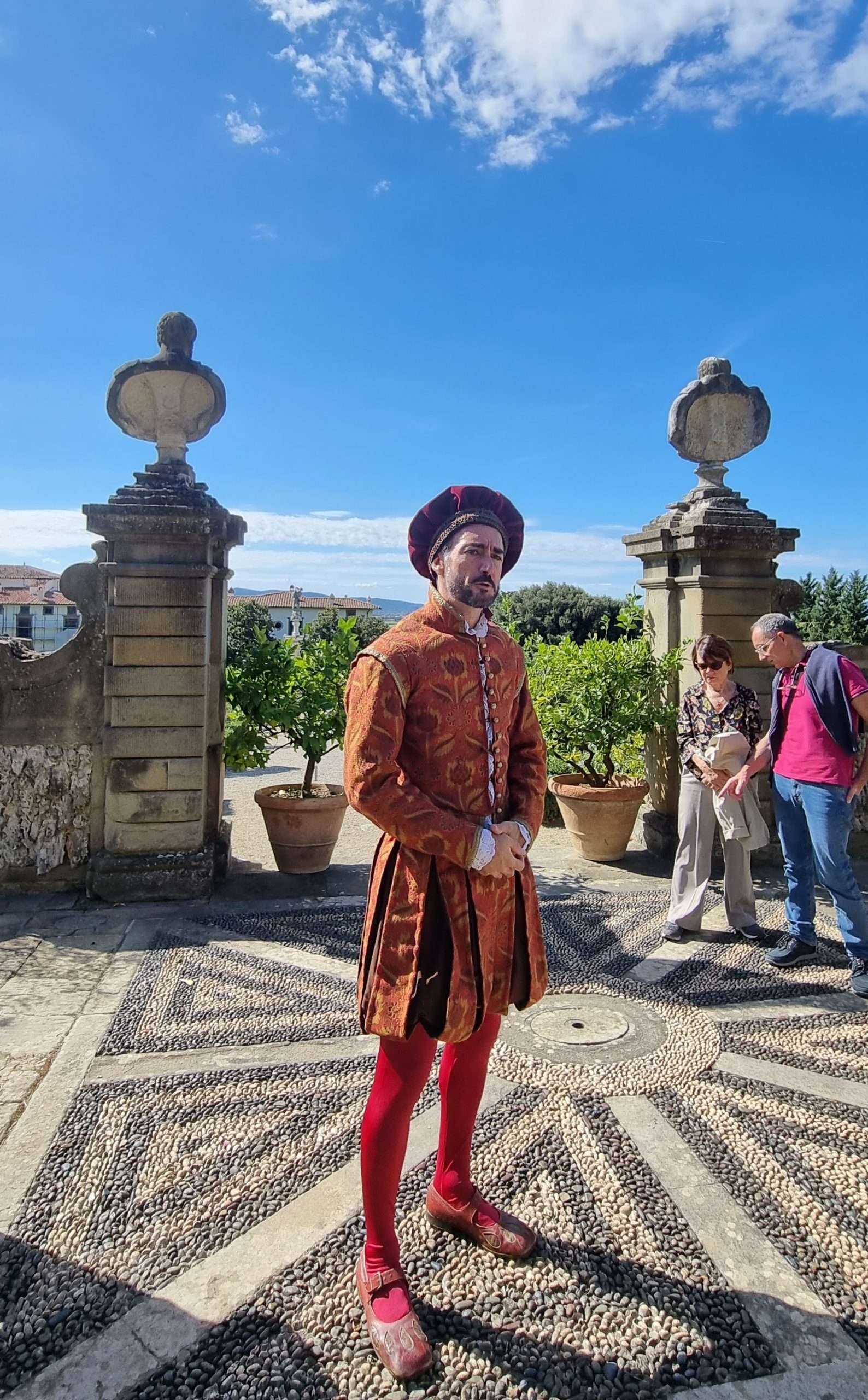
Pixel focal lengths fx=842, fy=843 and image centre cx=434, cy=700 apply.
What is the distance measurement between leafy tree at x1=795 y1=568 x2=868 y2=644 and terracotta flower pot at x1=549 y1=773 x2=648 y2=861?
18.0 meters

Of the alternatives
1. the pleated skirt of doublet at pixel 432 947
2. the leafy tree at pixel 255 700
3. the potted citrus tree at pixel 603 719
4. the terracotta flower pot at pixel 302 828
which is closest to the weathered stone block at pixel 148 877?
the terracotta flower pot at pixel 302 828

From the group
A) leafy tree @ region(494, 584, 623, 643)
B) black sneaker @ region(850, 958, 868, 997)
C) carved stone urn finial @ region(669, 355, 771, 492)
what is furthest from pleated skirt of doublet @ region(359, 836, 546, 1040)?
leafy tree @ region(494, 584, 623, 643)

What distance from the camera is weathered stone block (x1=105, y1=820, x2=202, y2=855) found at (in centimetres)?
535

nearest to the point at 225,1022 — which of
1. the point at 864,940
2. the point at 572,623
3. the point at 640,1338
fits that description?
the point at 640,1338

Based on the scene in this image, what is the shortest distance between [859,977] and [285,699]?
3780 millimetres

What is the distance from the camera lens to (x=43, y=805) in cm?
541

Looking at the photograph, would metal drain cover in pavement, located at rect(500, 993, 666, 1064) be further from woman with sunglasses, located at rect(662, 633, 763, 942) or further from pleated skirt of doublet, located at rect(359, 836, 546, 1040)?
pleated skirt of doublet, located at rect(359, 836, 546, 1040)

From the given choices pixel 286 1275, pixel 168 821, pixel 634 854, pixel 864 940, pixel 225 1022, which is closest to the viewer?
pixel 286 1275

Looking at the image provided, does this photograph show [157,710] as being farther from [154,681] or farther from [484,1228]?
[484,1228]

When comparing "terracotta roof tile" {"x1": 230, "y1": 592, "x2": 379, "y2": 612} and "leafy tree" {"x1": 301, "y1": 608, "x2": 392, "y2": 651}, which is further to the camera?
"terracotta roof tile" {"x1": 230, "y1": 592, "x2": 379, "y2": 612}

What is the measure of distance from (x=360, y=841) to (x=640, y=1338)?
544 cm

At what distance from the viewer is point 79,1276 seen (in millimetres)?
2146

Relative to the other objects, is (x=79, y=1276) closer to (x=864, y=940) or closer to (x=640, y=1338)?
(x=640, y=1338)

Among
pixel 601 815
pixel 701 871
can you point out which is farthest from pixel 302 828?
pixel 701 871
